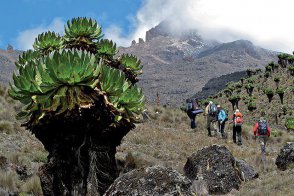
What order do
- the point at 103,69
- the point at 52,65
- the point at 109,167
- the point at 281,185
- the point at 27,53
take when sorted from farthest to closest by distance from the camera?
the point at 27,53 → the point at 281,185 → the point at 109,167 → the point at 103,69 → the point at 52,65

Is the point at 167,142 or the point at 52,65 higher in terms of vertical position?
the point at 52,65

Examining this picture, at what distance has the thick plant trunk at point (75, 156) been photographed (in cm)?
638

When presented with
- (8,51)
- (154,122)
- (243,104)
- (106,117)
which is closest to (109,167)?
(106,117)

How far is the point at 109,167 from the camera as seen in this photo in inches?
273

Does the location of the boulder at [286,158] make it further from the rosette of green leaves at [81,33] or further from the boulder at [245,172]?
the rosette of green leaves at [81,33]

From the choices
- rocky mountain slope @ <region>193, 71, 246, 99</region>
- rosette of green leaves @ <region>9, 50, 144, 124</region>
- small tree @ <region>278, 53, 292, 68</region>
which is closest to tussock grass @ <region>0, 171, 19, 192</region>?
rosette of green leaves @ <region>9, 50, 144, 124</region>

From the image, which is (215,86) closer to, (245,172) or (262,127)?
(262,127)

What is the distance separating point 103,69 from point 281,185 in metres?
4.94

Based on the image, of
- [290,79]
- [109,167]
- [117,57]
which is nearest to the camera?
[109,167]

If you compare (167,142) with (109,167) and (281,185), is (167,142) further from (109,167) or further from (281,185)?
(109,167)

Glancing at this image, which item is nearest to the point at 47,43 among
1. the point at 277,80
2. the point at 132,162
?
the point at 132,162

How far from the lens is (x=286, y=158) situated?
11547mm

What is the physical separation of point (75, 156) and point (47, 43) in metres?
4.77

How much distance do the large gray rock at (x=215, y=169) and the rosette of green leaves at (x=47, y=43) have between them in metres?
4.50
